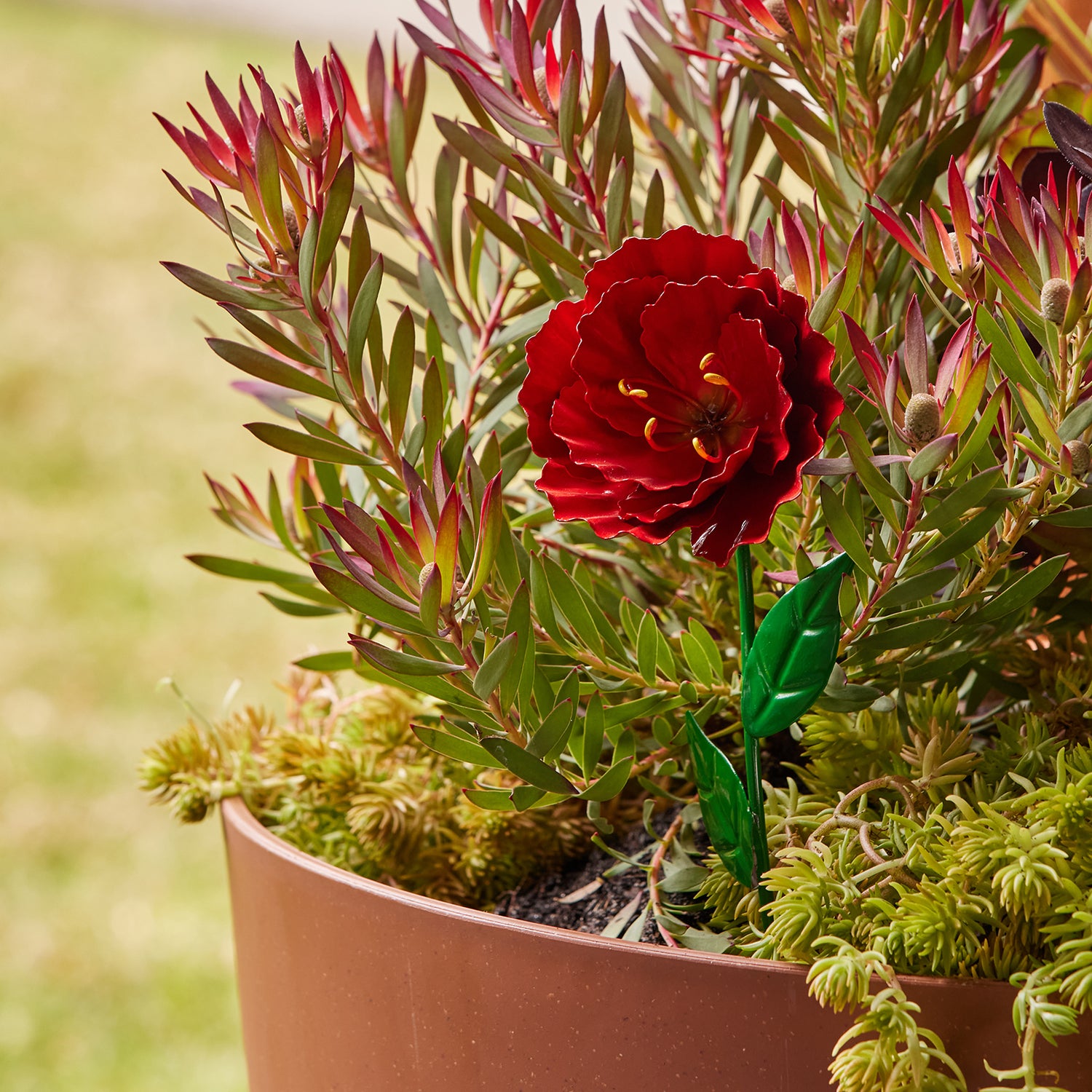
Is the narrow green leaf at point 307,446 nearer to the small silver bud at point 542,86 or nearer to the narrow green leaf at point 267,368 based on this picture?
the narrow green leaf at point 267,368

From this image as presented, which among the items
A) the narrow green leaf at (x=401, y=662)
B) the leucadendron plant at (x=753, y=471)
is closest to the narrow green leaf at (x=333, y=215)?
the leucadendron plant at (x=753, y=471)

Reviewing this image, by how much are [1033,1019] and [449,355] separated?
65cm

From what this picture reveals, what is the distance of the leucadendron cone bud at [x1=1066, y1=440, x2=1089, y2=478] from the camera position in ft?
0.95

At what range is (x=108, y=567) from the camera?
2.08 m

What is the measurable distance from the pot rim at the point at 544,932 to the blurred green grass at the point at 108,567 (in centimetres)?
70

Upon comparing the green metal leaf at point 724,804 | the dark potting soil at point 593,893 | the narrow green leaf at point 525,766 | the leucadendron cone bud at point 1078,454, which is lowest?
the dark potting soil at point 593,893

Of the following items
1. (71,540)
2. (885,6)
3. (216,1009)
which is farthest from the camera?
(71,540)

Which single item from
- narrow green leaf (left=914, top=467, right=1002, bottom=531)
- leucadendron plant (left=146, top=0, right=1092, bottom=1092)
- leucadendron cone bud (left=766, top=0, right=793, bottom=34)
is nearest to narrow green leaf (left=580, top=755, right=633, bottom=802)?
leucadendron plant (left=146, top=0, right=1092, bottom=1092)

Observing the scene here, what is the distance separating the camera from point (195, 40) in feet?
10.5

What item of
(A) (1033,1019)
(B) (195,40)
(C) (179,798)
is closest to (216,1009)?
(C) (179,798)

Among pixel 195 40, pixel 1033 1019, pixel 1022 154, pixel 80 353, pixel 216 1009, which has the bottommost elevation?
pixel 216 1009

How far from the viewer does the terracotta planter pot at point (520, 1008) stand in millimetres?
304

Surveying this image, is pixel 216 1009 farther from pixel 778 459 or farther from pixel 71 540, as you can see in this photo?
pixel 778 459

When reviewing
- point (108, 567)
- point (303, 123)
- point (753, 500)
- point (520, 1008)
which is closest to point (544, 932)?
point (520, 1008)
